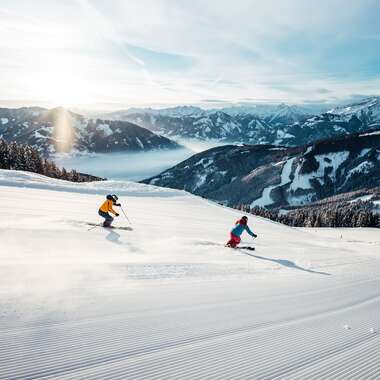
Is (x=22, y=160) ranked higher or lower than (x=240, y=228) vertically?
higher

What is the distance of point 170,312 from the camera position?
7785mm

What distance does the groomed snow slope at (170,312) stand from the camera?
5.76m

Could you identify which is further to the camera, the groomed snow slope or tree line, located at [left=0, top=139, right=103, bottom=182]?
tree line, located at [left=0, top=139, right=103, bottom=182]

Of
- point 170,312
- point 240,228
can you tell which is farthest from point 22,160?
point 170,312

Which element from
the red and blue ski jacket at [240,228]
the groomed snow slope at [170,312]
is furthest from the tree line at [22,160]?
the red and blue ski jacket at [240,228]

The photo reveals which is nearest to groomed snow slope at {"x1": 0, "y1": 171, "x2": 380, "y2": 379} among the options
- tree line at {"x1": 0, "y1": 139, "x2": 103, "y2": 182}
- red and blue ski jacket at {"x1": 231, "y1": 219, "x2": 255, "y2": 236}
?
red and blue ski jacket at {"x1": 231, "y1": 219, "x2": 255, "y2": 236}

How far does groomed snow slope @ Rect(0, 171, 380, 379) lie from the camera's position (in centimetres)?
576

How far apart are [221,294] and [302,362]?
137 inches

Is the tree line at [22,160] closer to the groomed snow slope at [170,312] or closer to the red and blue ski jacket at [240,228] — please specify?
the groomed snow slope at [170,312]

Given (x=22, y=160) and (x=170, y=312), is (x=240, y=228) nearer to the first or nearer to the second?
(x=170, y=312)

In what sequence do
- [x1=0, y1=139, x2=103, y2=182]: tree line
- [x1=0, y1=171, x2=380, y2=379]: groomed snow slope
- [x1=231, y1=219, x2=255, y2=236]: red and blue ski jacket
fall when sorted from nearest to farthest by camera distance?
[x1=0, y1=171, x2=380, y2=379]: groomed snow slope < [x1=231, y1=219, x2=255, y2=236]: red and blue ski jacket < [x1=0, y1=139, x2=103, y2=182]: tree line

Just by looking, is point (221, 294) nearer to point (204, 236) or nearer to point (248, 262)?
point (248, 262)

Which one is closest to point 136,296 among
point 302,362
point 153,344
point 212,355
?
point 153,344

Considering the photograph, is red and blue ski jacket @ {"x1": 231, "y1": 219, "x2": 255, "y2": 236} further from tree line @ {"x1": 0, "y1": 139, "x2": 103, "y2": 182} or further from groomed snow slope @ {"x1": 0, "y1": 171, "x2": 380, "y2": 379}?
tree line @ {"x1": 0, "y1": 139, "x2": 103, "y2": 182}
